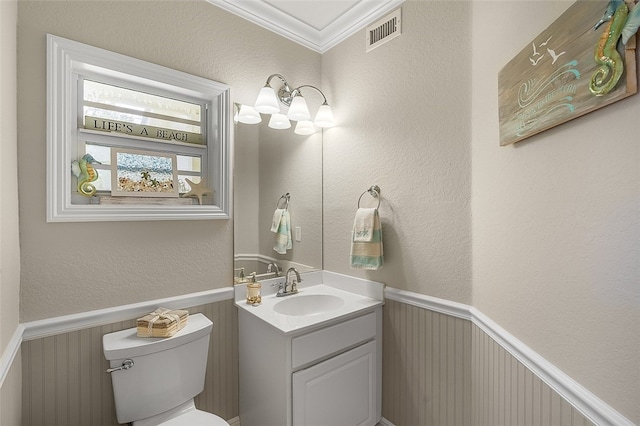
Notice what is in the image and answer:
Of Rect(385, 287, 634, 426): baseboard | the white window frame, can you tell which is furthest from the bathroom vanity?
the white window frame

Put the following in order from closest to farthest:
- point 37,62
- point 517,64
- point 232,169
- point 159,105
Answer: point 517,64
point 37,62
point 159,105
point 232,169

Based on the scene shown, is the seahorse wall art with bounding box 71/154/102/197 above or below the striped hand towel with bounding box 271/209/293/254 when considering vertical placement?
above

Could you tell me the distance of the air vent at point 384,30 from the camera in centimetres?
171

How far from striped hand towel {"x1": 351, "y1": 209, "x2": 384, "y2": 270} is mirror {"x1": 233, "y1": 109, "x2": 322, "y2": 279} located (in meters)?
0.45

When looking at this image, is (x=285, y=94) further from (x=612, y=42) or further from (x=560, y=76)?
(x=612, y=42)

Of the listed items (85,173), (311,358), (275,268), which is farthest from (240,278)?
(85,173)

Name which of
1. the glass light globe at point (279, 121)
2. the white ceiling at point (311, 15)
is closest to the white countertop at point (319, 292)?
the glass light globe at point (279, 121)

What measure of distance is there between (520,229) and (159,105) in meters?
1.77

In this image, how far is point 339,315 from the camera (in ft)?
5.13

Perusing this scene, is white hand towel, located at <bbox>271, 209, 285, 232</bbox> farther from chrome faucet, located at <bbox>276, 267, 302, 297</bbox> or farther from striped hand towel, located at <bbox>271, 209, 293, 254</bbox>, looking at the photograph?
chrome faucet, located at <bbox>276, 267, 302, 297</bbox>

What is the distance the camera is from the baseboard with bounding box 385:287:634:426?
0.71 m

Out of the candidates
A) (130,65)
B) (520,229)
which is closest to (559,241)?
(520,229)

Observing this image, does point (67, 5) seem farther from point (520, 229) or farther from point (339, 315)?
point (520, 229)

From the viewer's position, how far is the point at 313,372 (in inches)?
57.5
